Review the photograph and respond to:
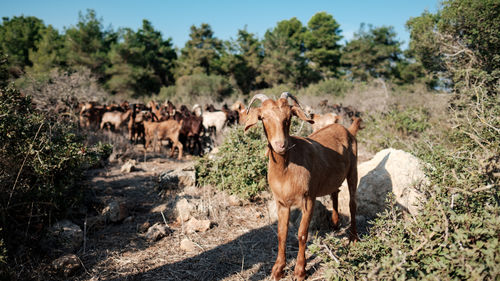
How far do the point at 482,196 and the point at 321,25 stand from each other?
49.8 meters

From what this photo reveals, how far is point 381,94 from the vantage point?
16875mm

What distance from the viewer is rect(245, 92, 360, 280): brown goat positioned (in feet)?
9.57

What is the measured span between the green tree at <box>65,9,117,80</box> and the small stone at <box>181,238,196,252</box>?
3413 centimetres

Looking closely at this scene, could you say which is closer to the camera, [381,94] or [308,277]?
[308,277]

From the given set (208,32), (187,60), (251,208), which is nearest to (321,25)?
(208,32)

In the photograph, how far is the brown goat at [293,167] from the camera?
2.92 m

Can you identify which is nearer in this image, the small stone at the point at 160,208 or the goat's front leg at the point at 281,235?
the goat's front leg at the point at 281,235

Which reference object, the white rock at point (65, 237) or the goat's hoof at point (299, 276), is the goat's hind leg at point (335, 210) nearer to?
the goat's hoof at point (299, 276)

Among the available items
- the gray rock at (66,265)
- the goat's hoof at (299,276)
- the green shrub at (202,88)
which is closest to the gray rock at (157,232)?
the gray rock at (66,265)

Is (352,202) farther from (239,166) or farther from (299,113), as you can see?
(239,166)

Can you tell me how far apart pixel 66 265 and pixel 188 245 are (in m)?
1.56

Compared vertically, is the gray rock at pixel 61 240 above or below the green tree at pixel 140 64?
below

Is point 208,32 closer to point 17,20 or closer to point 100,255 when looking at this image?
point 17,20

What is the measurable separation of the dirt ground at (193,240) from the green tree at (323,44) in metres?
35.8
